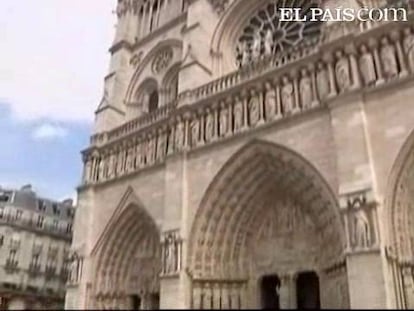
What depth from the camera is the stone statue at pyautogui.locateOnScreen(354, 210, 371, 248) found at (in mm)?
8297

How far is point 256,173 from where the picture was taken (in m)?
11.0

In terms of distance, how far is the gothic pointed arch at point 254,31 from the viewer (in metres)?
13.2

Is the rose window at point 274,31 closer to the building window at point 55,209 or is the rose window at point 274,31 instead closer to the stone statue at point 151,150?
the stone statue at point 151,150

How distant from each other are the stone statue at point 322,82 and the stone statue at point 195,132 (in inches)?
124

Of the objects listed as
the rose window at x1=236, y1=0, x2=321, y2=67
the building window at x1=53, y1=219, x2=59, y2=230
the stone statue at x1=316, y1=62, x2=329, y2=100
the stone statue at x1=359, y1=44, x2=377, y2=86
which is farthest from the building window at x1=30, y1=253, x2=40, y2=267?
the stone statue at x1=359, y1=44, x2=377, y2=86

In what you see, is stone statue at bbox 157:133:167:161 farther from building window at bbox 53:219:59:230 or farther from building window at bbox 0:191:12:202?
building window at bbox 0:191:12:202

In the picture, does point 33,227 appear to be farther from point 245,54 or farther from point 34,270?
point 245,54

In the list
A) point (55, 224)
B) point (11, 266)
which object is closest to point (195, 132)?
point (11, 266)

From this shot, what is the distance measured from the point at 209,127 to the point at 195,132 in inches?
15.9

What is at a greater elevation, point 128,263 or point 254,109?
point 254,109

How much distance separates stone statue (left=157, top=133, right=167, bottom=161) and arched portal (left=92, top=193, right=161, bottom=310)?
4.60 ft

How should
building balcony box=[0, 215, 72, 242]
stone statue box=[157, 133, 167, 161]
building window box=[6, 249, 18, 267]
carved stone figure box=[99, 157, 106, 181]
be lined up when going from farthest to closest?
building balcony box=[0, 215, 72, 242], building window box=[6, 249, 18, 267], carved stone figure box=[99, 157, 106, 181], stone statue box=[157, 133, 167, 161]

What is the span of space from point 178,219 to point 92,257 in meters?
3.53

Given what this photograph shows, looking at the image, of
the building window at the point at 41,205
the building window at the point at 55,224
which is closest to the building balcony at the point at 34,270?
the building window at the point at 55,224
